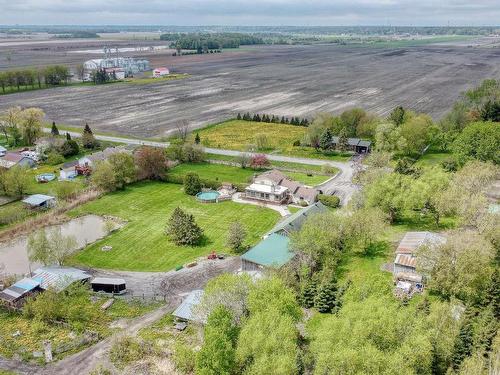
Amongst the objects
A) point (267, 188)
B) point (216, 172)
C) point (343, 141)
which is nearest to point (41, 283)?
point (267, 188)

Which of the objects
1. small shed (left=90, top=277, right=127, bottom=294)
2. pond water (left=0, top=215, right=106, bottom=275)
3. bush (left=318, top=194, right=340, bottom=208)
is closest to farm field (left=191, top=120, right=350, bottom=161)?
bush (left=318, top=194, right=340, bottom=208)

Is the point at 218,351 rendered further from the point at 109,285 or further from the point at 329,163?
the point at 329,163

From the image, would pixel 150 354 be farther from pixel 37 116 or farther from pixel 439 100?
pixel 439 100

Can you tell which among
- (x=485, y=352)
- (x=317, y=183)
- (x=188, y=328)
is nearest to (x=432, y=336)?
(x=485, y=352)

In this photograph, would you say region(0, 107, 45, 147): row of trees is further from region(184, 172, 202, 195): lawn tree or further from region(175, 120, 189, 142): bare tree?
region(184, 172, 202, 195): lawn tree

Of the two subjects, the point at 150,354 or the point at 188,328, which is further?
the point at 188,328

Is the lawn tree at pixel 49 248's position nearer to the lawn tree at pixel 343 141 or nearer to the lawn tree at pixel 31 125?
the lawn tree at pixel 31 125
